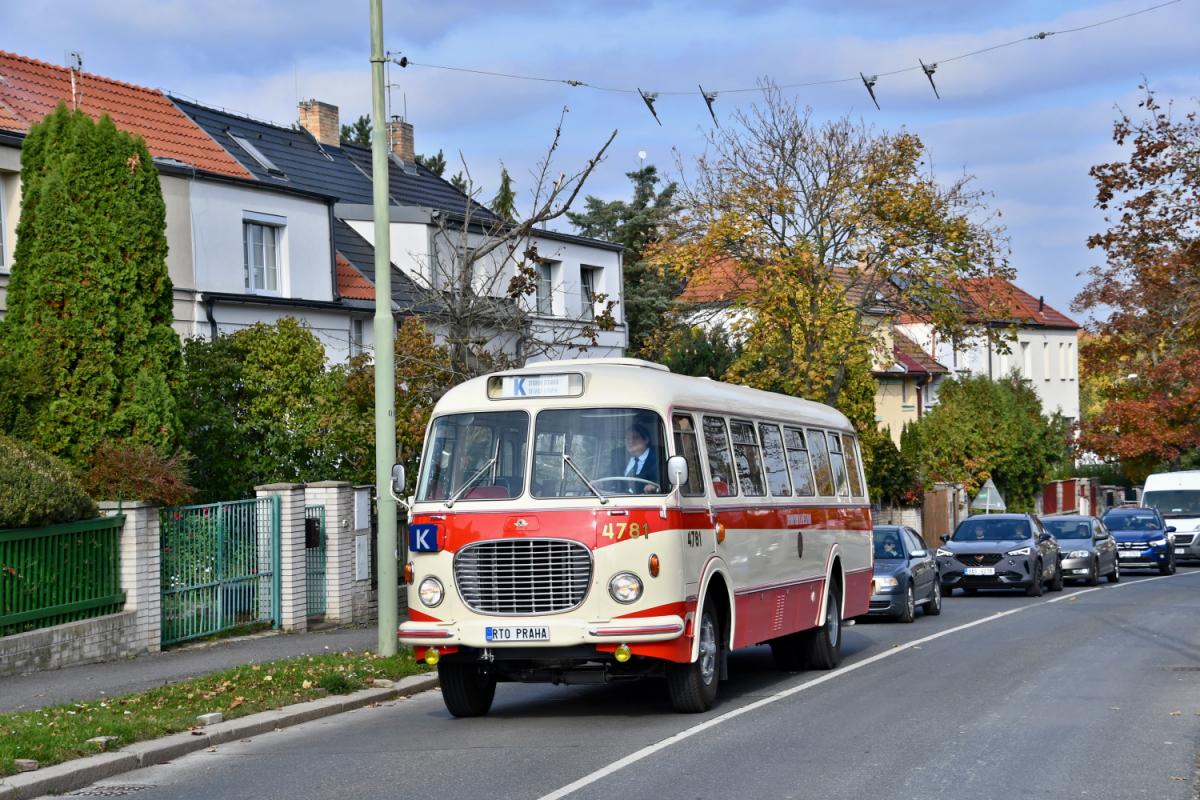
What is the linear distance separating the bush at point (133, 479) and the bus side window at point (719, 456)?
23.4 feet

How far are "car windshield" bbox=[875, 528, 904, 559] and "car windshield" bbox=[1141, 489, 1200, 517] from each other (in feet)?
74.7

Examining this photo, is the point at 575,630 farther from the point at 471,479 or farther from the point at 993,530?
→ the point at 993,530

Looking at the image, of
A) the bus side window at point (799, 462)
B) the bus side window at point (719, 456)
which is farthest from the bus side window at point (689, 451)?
the bus side window at point (799, 462)

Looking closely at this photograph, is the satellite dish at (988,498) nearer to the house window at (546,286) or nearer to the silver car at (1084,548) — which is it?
the silver car at (1084,548)

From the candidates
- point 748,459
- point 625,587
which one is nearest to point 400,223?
point 748,459

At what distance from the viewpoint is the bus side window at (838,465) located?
1789cm

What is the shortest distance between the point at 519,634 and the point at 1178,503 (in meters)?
37.3

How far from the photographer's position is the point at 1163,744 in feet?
34.9

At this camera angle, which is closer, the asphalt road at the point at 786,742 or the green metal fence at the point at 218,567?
the asphalt road at the point at 786,742

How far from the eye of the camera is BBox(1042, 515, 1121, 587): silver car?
3384cm

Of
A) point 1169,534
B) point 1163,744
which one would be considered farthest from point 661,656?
point 1169,534

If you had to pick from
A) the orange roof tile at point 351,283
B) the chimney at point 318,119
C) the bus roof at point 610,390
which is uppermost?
the chimney at point 318,119

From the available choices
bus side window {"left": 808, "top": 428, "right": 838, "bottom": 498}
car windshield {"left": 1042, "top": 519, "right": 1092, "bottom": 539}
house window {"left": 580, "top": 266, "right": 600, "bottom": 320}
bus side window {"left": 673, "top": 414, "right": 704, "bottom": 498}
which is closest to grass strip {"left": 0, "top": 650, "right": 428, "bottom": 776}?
bus side window {"left": 673, "top": 414, "right": 704, "bottom": 498}

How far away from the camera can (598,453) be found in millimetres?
12203
